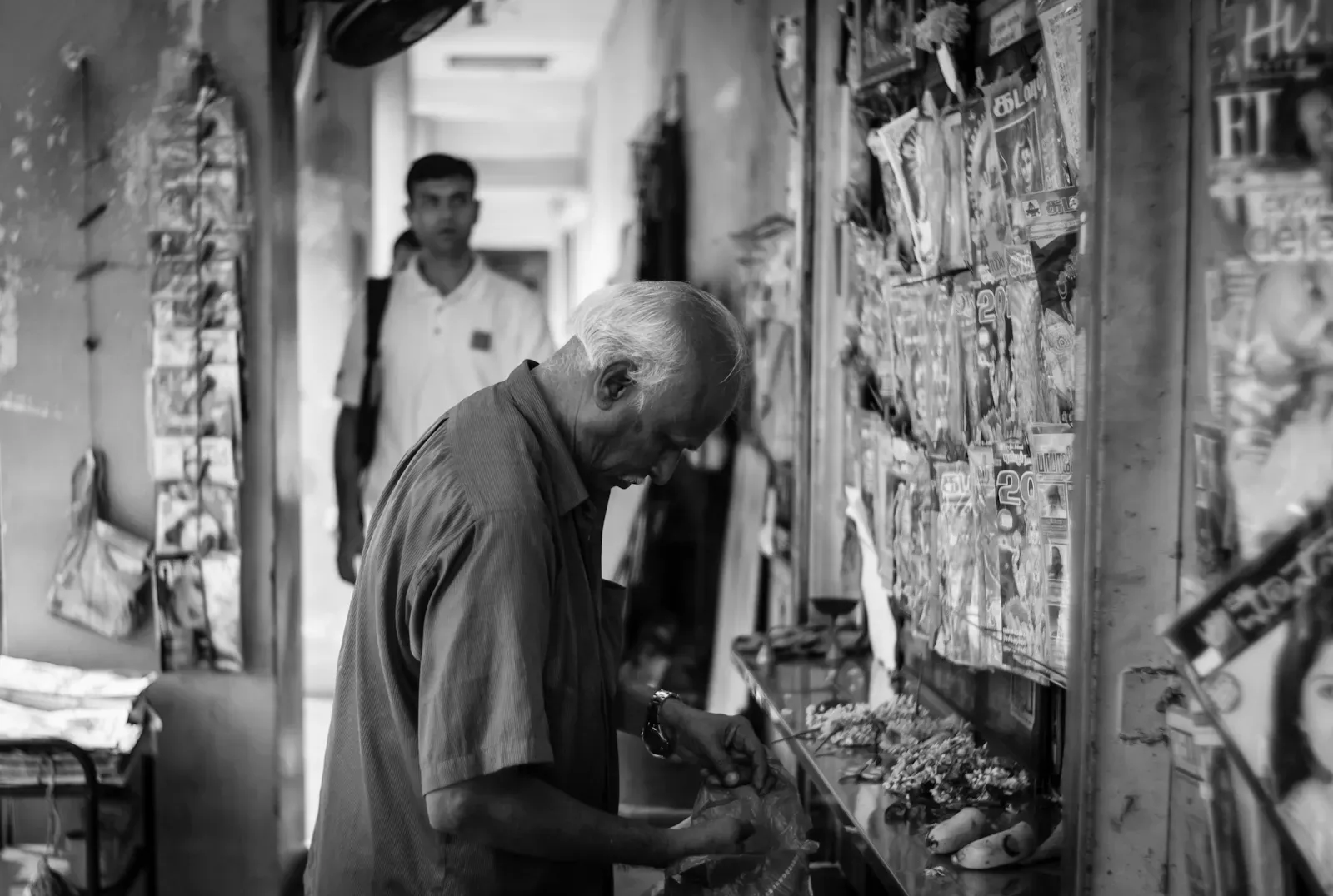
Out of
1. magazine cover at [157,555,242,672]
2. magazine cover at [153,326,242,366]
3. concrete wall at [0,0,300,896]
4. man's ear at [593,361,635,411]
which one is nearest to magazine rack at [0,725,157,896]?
magazine cover at [157,555,242,672]

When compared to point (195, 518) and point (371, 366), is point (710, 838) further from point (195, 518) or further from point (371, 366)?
point (371, 366)

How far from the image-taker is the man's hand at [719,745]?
196 cm

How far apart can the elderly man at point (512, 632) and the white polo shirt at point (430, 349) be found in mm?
2543

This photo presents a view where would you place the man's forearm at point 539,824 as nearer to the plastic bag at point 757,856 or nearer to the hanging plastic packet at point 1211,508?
the plastic bag at point 757,856

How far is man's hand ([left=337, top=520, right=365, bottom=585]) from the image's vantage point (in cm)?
427

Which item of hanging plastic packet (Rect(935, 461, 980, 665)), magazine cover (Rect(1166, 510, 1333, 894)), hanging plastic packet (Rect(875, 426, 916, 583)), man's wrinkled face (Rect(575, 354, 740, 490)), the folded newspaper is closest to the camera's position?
magazine cover (Rect(1166, 510, 1333, 894))

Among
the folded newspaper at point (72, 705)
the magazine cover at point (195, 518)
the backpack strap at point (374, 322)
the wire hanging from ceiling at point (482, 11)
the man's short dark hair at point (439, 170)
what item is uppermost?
the wire hanging from ceiling at point (482, 11)

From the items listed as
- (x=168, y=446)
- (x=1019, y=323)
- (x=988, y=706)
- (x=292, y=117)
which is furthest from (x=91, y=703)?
(x=1019, y=323)

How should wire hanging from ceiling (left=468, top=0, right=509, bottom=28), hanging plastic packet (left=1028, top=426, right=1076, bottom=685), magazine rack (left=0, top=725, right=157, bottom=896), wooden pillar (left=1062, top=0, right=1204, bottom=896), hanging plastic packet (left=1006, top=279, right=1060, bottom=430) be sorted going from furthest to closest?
1. wire hanging from ceiling (left=468, top=0, right=509, bottom=28)
2. magazine rack (left=0, top=725, right=157, bottom=896)
3. hanging plastic packet (left=1006, top=279, right=1060, bottom=430)
4. hanging plastic packet (left=1028, top=426, right=1076, bottom=685)
5. wooden pillar (left=1062, top=0, right=1204, bottom=896)

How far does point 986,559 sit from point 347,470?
262cm

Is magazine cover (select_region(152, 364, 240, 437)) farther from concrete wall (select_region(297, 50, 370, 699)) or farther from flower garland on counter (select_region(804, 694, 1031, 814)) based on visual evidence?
flower garland on counter (select_region(804, 694, 1031, 814))

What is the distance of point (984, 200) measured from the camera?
7.33 ft

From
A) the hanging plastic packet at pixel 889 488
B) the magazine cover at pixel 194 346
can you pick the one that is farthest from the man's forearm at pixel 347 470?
the hanging plastic packet at pixel 889 488

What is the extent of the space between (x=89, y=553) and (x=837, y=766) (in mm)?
2137
